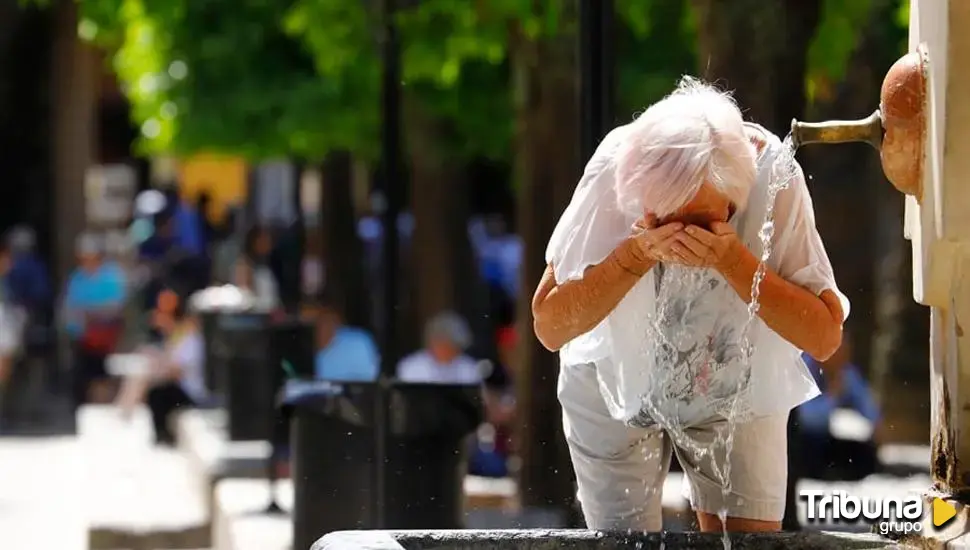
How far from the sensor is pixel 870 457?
11.3 m

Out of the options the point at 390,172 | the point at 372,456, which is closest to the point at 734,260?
the point at 372,456

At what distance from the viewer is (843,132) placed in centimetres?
435

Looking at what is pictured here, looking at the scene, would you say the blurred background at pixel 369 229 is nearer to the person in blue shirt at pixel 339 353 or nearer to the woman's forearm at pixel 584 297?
the person in blue shirt at pixel 339 353

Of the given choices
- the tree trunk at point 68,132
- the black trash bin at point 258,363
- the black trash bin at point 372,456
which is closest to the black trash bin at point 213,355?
the black trash bin at point 258,363

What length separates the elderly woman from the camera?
424 cm

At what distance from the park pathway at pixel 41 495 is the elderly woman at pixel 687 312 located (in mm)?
6466

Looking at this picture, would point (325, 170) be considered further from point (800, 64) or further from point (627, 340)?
point (627, 340)

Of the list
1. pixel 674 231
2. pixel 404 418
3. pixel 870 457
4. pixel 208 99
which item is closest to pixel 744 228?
pixel 674 231

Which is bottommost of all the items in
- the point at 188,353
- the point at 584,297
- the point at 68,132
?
the point at 188,353

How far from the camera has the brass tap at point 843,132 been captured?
4.29 meters

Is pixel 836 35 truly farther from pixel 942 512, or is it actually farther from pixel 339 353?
pixel 942 512

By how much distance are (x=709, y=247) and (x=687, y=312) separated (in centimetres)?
30

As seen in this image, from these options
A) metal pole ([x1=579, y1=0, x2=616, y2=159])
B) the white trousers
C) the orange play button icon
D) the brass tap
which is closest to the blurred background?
metal pole ([x1=579, y1=0, x2=616, y2=159])

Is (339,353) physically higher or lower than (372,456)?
higher
